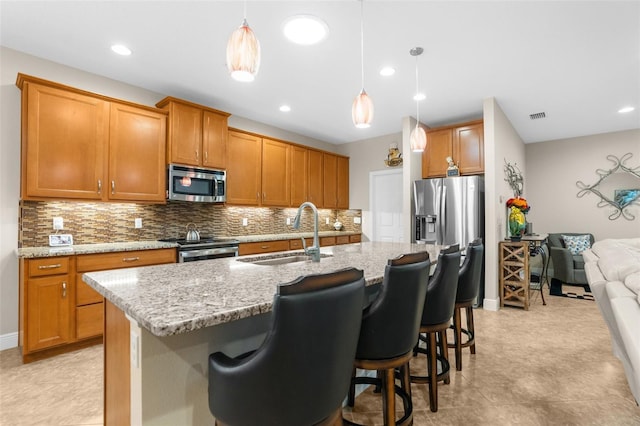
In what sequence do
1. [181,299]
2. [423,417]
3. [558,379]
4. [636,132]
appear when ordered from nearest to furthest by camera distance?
1. [181,299]
2. [423,417]
3. [558,379]
4. [636,132]

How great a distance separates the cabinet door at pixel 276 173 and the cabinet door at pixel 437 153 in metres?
2.15

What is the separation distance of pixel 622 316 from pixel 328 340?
135cm

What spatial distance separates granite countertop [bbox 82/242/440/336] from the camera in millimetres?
913

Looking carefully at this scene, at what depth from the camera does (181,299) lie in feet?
3.59

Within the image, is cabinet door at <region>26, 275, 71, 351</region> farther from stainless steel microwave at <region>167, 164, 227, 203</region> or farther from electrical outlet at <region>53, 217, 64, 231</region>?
stainless steel microwave at <region>167, 164, 227, 203</region>

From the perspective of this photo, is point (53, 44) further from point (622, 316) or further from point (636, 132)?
point (636, 132)

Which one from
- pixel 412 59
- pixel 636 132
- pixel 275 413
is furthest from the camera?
pixel 636 132

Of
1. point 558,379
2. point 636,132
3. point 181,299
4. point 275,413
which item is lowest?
point 558,379

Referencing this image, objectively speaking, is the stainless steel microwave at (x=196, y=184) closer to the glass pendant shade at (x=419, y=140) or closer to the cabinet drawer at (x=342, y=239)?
the cabinet drawer at (x=342, y=239)

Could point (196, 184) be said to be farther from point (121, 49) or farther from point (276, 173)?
point (121, 49)

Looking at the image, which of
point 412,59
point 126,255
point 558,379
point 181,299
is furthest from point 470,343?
point 126,255

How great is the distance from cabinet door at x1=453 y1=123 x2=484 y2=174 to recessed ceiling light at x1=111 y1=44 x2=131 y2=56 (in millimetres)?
4060

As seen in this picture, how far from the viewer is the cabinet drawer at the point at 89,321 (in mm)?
2771

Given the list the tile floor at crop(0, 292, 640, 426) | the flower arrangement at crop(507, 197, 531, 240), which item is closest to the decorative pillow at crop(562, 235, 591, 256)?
the flower arrangement at crop(507, 197, 531, 240)
